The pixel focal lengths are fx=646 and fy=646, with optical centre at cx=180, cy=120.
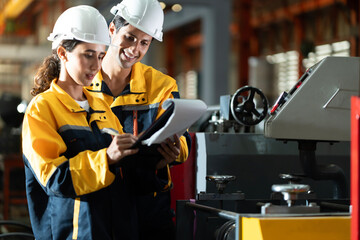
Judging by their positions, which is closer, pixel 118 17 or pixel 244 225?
pixel 244 225

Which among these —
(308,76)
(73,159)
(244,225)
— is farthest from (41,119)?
(308,76)

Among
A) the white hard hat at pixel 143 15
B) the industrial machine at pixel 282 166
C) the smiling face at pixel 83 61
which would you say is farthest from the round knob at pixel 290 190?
the white hard hat at pixel 143 15

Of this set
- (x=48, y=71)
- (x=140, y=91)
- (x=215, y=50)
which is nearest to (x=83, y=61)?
(x=48, y=71)

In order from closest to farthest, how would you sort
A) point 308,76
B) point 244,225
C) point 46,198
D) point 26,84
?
point 244,225 → point 46,198 → point 308,76 → point 26,84

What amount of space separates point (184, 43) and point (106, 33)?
18.3 meters

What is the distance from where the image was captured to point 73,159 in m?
1.74

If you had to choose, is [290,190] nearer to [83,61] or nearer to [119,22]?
[83,61]

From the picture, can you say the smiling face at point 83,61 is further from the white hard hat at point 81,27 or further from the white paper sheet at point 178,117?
the white paper sheet at point 178,117

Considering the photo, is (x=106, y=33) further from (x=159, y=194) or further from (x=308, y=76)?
(x=308, y=76)

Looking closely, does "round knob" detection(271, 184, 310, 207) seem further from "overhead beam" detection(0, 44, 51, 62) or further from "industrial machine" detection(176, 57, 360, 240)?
"overhead beam" detection(0, 44, 51, 62)

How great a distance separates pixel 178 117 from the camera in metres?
1.73

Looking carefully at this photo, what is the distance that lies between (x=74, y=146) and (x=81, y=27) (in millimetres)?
343

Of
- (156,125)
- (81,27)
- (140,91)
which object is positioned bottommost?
(156,125)

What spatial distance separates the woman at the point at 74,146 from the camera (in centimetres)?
174
